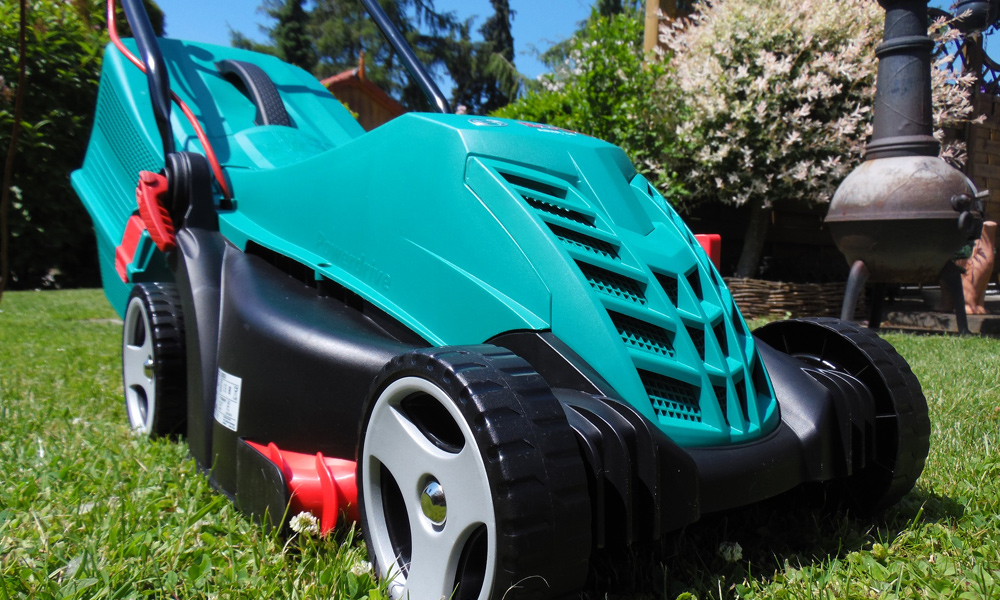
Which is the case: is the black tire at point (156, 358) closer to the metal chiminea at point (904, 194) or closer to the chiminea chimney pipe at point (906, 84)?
the metal chiminea at point (904, 194)

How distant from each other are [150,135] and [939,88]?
228 inches

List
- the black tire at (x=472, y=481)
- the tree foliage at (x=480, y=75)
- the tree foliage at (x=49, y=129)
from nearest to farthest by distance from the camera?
the black tire at (x=472, y=481), the tree foliage at (x=49, y=129), the tree foliage at (x=480, y=75)

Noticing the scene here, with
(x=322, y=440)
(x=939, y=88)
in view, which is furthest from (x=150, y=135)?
(x=939, y=88)

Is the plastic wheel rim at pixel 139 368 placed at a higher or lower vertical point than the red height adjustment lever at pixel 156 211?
lower

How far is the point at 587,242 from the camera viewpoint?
141 centimetres

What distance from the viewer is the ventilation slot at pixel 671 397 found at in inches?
49.7

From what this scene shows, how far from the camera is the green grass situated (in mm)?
1251

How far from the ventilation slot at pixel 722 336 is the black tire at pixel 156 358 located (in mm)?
1493

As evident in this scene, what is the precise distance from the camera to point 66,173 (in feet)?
26.2

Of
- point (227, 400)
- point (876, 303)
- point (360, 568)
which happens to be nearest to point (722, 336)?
point (360, 568)

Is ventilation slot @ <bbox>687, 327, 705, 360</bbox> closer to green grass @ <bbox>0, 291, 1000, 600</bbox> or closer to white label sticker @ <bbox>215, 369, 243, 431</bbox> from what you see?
green grass @ <bbox>0, 291, 1000, 600</bbox>

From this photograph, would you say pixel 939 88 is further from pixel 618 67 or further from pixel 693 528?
pixel 693 528

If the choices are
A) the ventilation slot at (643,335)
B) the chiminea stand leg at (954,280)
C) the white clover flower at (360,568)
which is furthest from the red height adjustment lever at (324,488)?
the chiminea stand leg at (954,280)

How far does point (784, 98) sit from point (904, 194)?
2032 millimetres
